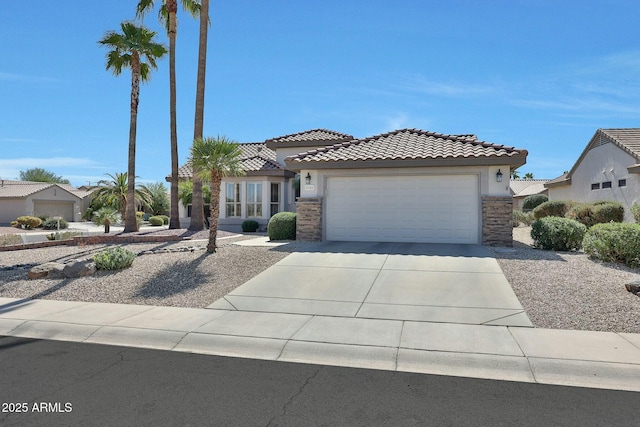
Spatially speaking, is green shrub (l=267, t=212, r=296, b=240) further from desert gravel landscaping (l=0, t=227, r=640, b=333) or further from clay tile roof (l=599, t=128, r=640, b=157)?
clay tile roof (l=599, t=128, r=640, b=157)

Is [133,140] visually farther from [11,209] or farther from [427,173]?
[11,209]

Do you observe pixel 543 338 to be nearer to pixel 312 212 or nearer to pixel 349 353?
pixel 349 353

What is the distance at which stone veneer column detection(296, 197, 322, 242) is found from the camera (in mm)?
15164

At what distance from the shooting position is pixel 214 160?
470 inches

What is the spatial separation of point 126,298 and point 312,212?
24.7 ft

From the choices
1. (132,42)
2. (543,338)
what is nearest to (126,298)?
(543,338)

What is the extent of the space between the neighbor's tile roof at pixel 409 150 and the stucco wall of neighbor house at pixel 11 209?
3886 centimetres

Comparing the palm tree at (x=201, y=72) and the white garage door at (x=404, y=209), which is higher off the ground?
the palm tree at (x=201, y=72)

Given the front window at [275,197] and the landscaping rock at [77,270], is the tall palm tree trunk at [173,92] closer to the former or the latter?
the front window at [275,197]

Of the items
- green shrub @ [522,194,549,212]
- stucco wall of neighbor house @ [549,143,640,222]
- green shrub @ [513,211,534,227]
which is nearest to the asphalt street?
stucco wall of neighbor house @ [549,143,640,222]

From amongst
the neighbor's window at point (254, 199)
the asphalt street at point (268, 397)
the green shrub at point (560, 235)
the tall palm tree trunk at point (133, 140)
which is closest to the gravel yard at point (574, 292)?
the green shrub at point (560, 235)

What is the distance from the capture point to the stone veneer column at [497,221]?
13.5 meters

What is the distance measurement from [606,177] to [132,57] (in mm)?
25763

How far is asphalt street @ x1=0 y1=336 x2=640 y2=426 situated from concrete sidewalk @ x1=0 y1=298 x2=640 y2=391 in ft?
1.11
